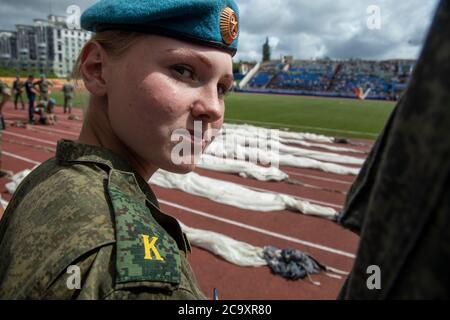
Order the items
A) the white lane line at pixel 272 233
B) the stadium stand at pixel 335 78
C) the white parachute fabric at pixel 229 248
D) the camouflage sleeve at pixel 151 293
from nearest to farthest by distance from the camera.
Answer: the camouflage sleeve at pixel 151 293 → the white parachute fabric at pixel 229 248 → the white lane line at pixel 272 233 → the stadium stand at pixel 335 78

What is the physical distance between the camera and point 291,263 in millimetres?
4254

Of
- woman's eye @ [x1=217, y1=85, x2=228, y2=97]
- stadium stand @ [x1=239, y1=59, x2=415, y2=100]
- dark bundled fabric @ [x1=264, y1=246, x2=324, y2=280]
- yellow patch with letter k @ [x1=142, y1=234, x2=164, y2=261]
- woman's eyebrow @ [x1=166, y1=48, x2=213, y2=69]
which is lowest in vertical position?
dark bundled fabric @ [x1=264, y1=246, x2=324, y2=280]

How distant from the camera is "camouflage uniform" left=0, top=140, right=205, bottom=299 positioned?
708mm

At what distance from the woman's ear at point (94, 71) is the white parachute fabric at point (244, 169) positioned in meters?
6.68

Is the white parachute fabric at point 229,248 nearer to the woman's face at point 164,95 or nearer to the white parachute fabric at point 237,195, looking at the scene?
the white parachute fabric at point 237,195

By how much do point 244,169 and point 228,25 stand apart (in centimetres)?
690

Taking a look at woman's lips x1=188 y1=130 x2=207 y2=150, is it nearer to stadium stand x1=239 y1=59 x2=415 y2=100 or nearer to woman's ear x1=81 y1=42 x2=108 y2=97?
woman's ear x1=81 y1=42 x2=108 y2=97

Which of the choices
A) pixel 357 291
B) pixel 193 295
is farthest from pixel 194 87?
pixel 357 291

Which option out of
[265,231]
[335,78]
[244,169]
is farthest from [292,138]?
[335,78]

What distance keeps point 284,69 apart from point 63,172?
213 feet

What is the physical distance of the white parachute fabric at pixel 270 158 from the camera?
8.90 meters

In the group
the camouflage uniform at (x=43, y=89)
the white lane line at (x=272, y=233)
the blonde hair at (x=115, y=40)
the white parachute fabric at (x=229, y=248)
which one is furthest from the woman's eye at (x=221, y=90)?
the camouflage uniform at (x=43, y=89)

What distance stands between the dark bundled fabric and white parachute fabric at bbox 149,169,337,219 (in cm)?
159

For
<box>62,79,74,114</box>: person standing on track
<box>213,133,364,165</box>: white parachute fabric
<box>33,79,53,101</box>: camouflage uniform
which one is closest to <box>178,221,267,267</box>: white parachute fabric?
<box>213,133,364,165</box>: white parachute fabric
